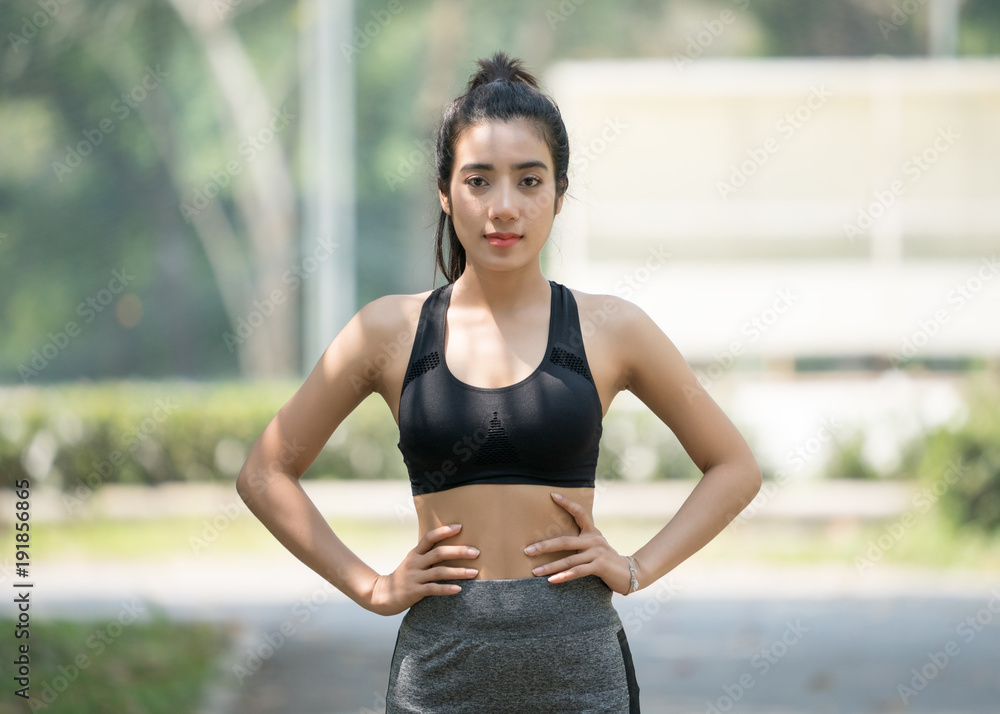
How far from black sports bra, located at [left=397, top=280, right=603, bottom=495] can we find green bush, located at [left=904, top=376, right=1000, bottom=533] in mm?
7673

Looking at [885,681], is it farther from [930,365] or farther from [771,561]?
[930,365]

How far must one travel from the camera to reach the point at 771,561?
9320 mm

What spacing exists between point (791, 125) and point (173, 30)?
990 cm

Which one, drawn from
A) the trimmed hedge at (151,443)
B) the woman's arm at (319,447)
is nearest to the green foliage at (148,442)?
the trimmed hedge at (151,443)

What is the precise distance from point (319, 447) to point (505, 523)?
46cm

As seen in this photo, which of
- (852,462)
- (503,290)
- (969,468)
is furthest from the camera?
(852,462)

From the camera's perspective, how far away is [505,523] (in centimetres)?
222

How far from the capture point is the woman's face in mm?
2264

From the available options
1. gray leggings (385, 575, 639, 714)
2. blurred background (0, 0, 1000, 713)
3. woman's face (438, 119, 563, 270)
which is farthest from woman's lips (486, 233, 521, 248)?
blurred background (0, 0, 1000, 713)

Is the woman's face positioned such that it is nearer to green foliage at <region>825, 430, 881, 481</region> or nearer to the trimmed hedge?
green foliage at <region>825, 430, 881, 481</region>

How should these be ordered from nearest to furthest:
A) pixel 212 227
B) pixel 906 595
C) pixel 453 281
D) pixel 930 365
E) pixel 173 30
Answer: pixel 453 281, pixel 906 595, pixel 930 365, pixel 173 30, pixel 212 227

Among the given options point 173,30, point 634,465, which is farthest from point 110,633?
point 173,30

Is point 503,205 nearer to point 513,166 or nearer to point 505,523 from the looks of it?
point 513,166

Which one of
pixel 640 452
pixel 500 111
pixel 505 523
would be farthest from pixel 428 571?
pixel 640 452
